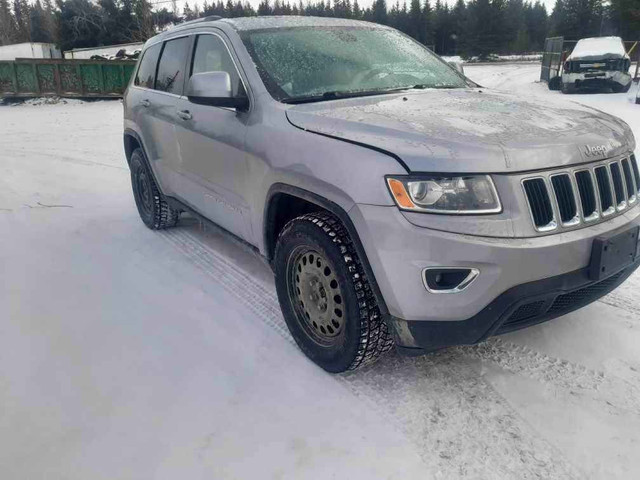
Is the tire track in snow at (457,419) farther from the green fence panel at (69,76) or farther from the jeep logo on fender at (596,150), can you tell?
the green fence panel at (69,76)

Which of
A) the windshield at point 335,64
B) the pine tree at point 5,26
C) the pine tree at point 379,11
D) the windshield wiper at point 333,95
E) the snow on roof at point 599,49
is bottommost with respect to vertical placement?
the windshield wiper at point 333,95

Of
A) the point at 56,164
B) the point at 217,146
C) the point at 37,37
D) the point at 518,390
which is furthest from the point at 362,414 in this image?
the point at 37,37

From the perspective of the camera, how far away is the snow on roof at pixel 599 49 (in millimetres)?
16125

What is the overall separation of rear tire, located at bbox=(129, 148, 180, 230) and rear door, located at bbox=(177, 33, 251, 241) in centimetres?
89

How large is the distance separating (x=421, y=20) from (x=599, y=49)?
55530 millimetres

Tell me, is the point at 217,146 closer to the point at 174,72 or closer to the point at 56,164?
the point at 174,72

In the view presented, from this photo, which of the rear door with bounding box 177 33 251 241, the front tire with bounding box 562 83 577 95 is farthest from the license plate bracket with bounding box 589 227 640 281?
the front tire with bounding box 562 83 577 95

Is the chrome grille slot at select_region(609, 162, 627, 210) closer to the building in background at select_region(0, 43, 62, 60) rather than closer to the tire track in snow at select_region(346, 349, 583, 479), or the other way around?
the tire track in snow at select_region(346, 349, 583, 479)

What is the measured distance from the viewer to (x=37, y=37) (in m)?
55.2

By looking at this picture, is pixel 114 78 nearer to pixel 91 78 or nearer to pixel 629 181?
pixel 91 78

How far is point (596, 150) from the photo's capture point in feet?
7.89

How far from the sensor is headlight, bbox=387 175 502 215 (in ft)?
7.08

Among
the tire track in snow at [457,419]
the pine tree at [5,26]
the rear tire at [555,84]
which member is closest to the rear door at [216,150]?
the tire track in snow at [457,419]

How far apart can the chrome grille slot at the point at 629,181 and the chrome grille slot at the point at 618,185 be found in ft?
0.21
